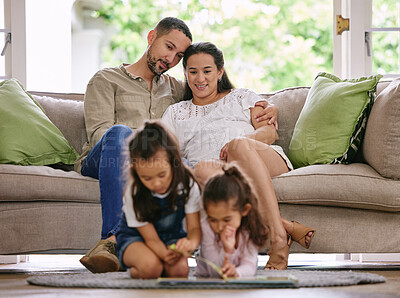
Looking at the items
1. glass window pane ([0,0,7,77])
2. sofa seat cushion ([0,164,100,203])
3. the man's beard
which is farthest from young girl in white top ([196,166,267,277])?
glass window pane ([0,0,7,77])

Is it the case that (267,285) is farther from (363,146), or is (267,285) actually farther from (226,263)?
(363,146)

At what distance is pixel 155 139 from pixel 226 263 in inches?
14.9

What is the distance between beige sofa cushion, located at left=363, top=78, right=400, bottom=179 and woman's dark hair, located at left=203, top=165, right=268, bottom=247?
91 cm

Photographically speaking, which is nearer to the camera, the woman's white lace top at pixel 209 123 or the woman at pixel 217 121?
the woman at pixel 217 121

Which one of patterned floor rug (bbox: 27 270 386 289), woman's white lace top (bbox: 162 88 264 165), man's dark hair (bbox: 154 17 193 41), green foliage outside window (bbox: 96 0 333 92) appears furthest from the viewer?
green foliage outside window (bbox: 96 0 333 92)

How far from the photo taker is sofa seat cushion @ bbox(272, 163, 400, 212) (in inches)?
88.0

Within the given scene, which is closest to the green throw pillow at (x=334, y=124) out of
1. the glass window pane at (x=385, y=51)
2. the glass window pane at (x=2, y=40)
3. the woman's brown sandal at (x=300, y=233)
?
the woman's brown sandal at (x=300, y=233)

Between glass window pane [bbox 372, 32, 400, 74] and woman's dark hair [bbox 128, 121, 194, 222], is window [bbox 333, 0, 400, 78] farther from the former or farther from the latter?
woman's dark hair [bbox 128, 121, 194, 222]

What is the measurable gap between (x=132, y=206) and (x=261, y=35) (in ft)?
25.6

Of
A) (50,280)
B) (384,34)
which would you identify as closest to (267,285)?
(50,280)

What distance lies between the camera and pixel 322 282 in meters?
1.58

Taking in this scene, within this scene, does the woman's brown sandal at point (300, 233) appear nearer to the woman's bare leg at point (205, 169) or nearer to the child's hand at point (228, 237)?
the woman's bare leg at point (205, 169)

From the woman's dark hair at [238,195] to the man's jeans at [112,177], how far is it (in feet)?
1.60

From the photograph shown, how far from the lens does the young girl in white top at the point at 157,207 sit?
1.56m
